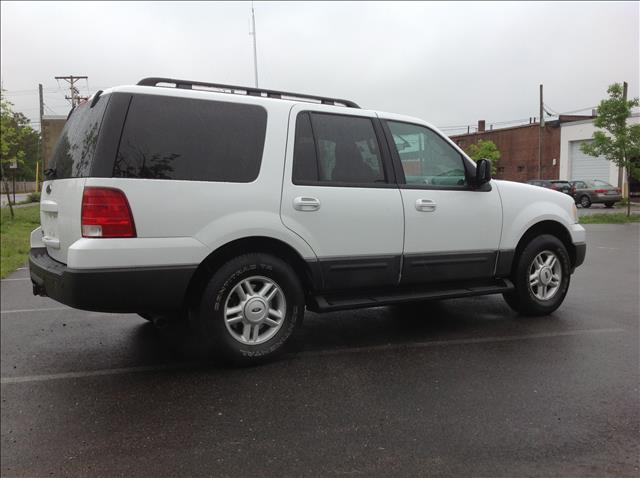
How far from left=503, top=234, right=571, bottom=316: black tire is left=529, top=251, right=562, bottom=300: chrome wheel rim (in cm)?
3

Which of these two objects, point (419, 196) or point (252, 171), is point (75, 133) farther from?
point (419, 196)

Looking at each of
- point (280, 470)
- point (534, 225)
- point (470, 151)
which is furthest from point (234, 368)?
point (470, 151)

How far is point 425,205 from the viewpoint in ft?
15.4

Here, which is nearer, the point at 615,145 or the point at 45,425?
the point at 45,425

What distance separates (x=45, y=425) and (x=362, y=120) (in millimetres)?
3280

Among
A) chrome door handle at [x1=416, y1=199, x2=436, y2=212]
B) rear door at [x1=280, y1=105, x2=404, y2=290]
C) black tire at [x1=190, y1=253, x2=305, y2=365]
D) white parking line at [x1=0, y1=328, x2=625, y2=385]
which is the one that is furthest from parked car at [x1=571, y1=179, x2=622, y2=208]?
black tire at [x1=190, y1=253, x2=305, y2=365]

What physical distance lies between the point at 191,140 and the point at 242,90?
0.79m

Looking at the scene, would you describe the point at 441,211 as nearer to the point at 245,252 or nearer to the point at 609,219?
the point at 245,252

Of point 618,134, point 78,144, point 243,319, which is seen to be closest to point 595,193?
point 618,134

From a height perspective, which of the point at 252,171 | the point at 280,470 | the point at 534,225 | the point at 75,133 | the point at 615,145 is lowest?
the point at 280,470

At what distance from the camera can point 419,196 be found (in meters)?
4.69

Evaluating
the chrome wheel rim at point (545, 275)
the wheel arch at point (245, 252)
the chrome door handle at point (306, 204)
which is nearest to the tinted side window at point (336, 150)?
the chrome door handle at point (306, 204)

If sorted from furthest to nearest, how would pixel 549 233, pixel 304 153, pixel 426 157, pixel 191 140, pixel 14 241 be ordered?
pixel 14 241 < pixel 549 233 < pixel 426 157 < pixel 304 153 < pixel 191 140

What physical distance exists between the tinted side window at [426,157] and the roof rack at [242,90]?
1.72 feet
